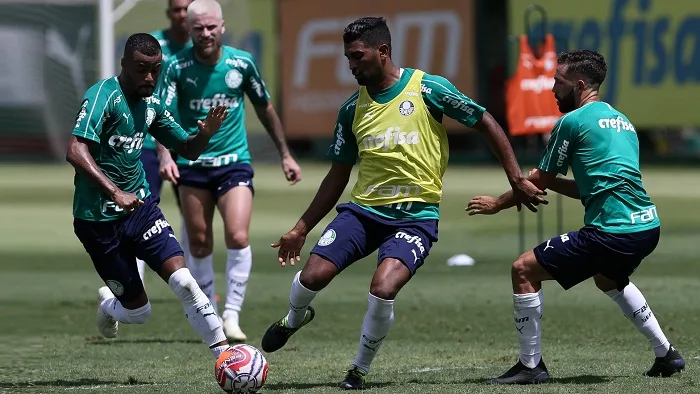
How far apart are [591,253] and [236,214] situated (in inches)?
142

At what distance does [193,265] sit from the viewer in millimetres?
11102

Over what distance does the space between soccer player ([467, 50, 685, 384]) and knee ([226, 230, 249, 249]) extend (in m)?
3.11

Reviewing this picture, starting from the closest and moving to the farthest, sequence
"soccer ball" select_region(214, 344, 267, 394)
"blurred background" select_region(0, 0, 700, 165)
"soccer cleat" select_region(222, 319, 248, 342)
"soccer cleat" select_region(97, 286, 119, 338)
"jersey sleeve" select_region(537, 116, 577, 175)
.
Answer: "soccer ball" select_region(214, 344, 267, 394) < "jersey sleeve" select_region(537, 116, 577, 175) < "soccer cleat" select_region(97, 286, 119, 338) < "soccer cleat" select_region(222, 319, 248, 342) < "blurred background" select_region(0, 0, 700, 165)

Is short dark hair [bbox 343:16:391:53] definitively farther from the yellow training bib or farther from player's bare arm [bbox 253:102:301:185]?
player's bare arm [bbox 253:102:301:185]

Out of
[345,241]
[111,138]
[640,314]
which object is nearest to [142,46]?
[111,138]

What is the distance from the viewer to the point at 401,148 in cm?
838

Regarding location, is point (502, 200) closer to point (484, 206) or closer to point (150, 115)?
point (484, 206)

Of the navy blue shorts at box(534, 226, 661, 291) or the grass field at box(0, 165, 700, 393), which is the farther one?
the grass field at box(0, 165, 700, 393)

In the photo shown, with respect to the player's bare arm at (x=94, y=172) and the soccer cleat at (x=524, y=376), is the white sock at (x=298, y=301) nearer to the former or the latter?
the player's bare arm at (x=94, y=172)

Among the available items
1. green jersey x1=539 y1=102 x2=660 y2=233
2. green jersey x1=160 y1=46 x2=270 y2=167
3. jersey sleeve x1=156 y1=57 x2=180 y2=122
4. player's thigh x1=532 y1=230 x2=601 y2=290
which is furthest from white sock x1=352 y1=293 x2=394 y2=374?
jersey sleeve x1=156 y1=57 x2=180 y2=122

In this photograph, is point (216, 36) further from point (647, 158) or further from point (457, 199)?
point (647, 158)

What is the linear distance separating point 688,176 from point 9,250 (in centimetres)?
1648

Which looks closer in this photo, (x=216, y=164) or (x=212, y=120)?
(x=212, y=120)

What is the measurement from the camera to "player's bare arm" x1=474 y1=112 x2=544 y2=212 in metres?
8.23
